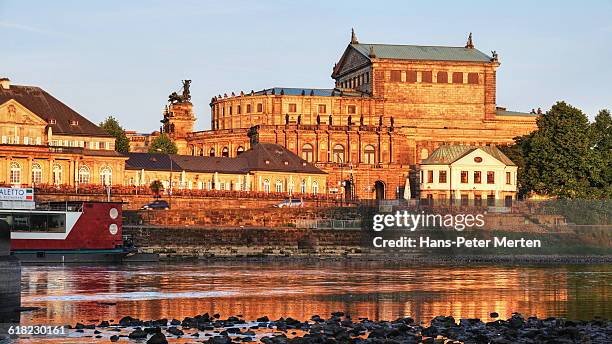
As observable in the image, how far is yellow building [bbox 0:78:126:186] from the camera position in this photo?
155 meters

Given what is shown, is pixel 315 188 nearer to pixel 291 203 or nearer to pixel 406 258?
pixel 291 203

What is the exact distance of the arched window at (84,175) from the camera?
161 metres

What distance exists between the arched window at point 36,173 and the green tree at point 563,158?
2231 inches

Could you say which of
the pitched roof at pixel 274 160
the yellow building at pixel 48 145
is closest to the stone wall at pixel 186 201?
the yellow building at pixel 48 145

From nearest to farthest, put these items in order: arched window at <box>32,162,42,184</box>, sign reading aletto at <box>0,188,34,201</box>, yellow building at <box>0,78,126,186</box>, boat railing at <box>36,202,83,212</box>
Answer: sign reading aletto at <box>0,188,34,201</box> < boat railing at <box>36,202,83,212</box> < yellow building at <box>0,78,126,186</box> < arched window at <box>32,162,42,184</box>

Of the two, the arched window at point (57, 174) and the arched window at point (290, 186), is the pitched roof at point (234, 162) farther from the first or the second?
the arched window at point (57, 174)

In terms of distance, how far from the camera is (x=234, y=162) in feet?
596

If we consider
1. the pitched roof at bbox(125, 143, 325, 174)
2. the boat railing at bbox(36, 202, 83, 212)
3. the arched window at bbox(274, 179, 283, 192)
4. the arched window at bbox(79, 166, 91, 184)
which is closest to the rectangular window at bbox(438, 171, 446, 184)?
the pitched roof at bbox(125, 143, 325, 174)

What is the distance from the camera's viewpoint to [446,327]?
189ft

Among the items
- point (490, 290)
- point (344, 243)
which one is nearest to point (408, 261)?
point (344, 243)

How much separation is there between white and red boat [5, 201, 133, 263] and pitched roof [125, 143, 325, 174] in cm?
5937

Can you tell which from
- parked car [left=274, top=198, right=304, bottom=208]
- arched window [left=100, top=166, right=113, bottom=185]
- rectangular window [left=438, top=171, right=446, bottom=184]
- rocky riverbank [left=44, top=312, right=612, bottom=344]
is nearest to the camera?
rocky riverbank [left=44, top=312, right=612, bottom=344]

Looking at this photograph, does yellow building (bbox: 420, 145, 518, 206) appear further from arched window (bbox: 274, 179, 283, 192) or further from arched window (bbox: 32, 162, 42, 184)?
arched window (bbox: 32, 162, 42, 184)

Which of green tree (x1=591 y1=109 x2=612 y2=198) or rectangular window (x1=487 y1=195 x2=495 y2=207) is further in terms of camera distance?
rectangular window (x1=487 y1=195 x2=495 y2=207)
